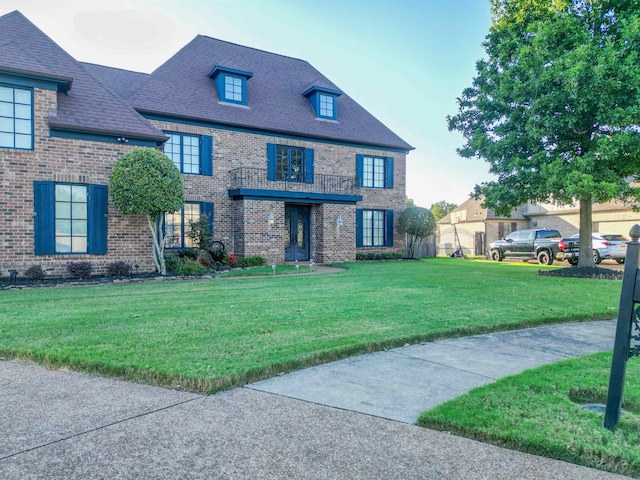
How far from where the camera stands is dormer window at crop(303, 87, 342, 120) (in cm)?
1984

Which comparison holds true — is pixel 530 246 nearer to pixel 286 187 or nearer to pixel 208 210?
pixel 286 187

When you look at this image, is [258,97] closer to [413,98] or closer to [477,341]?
[413,98]

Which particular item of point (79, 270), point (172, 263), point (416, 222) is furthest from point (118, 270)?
point (416, 222)

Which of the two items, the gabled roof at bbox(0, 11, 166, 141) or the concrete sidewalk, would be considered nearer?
the concrete sidewalk

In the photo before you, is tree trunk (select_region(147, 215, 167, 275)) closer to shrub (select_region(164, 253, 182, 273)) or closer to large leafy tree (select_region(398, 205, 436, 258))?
shrub (select_region(164, 253, 182, 273))

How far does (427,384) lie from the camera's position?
352 cm

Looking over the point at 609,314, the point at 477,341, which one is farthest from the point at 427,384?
the point at 609,314

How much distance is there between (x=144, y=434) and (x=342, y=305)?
4749 millimetres

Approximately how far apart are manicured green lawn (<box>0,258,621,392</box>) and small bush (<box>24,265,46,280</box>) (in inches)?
59.9

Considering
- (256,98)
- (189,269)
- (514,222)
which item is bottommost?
(189,269)

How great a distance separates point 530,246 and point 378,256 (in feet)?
25.9

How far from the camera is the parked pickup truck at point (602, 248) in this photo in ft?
61.3

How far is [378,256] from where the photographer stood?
66.5 feet

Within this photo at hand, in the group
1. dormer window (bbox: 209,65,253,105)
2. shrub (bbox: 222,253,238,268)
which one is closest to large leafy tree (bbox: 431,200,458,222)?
dormer window (bbox: 209,65,253,105)
